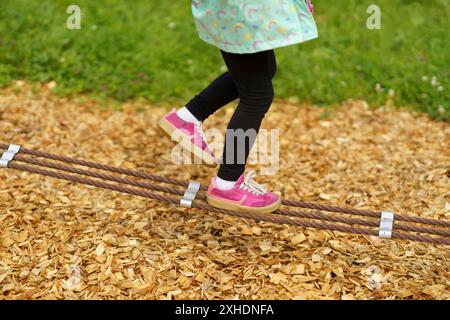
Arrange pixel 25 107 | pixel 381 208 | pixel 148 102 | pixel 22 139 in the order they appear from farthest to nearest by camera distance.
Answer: pixel 148 102 → pixel 25 107 → pixel 22 139 → pixel 381 208

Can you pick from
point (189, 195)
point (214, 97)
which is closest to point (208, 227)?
point (189, 195)

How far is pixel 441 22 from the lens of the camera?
5.73 metres

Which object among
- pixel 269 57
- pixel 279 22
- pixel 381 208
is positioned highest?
pixel 279 22

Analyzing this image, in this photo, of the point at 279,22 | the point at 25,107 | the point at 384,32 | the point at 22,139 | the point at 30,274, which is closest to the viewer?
the point at 279,22

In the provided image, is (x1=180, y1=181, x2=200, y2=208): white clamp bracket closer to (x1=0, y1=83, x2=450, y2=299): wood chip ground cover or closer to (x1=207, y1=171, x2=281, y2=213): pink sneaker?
(x1=207, y1=171, x2=281, y2=213): pink sneaker

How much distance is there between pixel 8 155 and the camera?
324cm

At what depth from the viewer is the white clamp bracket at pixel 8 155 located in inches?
125

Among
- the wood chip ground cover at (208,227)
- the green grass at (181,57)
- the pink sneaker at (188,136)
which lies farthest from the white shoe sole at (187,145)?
the green grass at (181,57)

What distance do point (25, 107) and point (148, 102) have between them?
935 millimetres

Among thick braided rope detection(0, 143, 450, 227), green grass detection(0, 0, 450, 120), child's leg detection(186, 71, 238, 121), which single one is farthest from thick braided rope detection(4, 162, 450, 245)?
green grass detection(0, 0, 450, 120)

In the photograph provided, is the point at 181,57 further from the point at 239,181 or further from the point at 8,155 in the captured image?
the point at 239,181

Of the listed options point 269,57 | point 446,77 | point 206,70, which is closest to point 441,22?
point 446,77

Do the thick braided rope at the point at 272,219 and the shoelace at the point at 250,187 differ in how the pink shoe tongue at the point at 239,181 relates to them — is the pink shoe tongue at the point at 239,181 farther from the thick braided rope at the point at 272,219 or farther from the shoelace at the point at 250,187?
the thick braided rope at the point at 272,219
